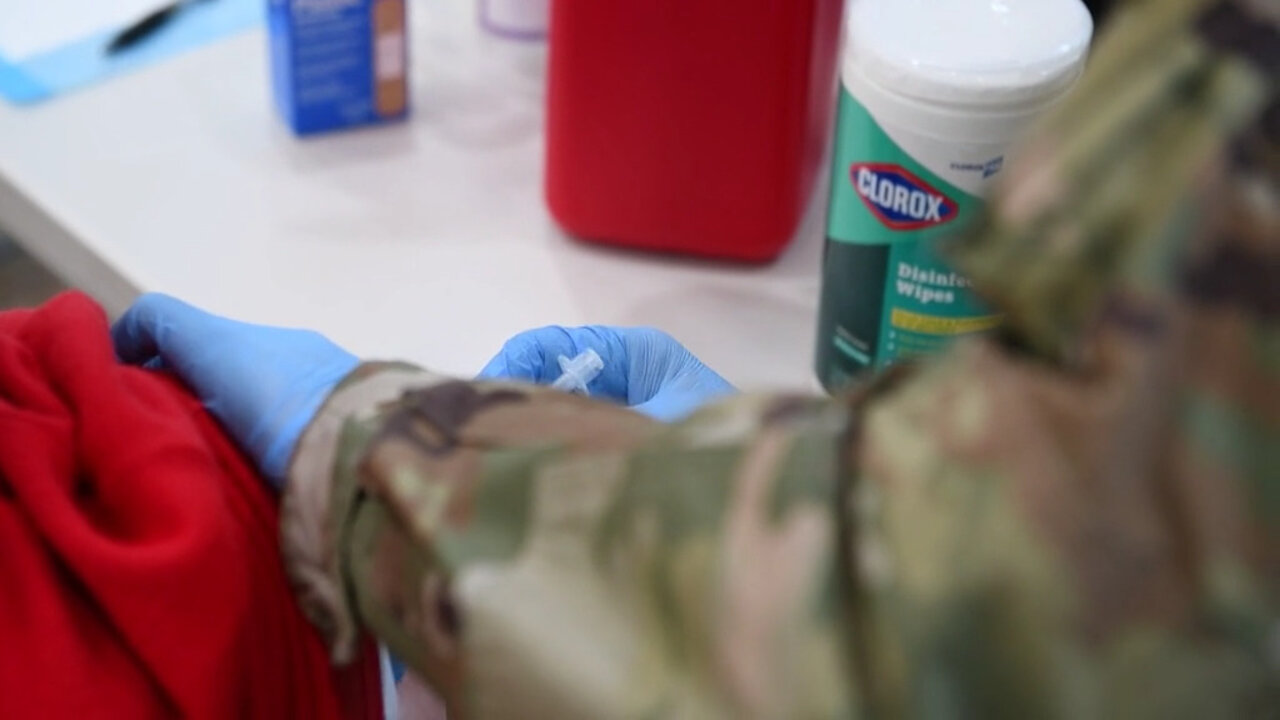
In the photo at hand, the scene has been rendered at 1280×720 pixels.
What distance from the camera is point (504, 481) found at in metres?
0.35

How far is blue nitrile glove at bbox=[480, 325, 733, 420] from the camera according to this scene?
559 millimetres

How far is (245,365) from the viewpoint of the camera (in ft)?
1.54

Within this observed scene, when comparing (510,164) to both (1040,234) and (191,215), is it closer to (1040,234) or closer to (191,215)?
(191,215)

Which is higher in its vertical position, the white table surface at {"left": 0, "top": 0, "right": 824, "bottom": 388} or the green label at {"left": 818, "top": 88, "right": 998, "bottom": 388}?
the green label at {"left": 818, "top": 88, "right": 998, "bottom": 388}

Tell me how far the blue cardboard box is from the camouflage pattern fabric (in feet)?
1.55

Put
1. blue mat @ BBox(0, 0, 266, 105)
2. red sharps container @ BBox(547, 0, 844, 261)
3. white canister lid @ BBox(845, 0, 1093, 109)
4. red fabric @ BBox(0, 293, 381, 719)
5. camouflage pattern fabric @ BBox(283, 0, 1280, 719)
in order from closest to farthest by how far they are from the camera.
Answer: camouflage pattern fabric @ BBox(283, 0, 1280, 719) < red fabric @ BBox(0, 293, 381, 719) < white canister lid @ BBox(845, 0, 1093, 109) < red sharps container @ BBox(547, 0, 844, 261) < blue mat @ BBox(0, 0, 266, 105)

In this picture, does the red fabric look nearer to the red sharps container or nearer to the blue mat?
the red sharps container

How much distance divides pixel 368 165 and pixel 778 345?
0.26m

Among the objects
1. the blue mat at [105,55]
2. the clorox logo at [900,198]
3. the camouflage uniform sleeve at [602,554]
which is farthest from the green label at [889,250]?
the blue mat at [105,55]

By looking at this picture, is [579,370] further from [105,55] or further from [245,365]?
[105,55]

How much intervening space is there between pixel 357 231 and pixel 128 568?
36cm

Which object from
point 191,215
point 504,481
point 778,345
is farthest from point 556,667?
point 191,215

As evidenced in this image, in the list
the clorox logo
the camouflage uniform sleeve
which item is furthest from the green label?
the camouflage uniform sleeve

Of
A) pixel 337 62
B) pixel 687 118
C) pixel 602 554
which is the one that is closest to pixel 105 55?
pixel 337 62
